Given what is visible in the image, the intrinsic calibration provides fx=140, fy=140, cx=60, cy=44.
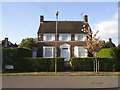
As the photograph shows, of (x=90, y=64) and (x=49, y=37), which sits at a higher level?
(x=49, y=37)

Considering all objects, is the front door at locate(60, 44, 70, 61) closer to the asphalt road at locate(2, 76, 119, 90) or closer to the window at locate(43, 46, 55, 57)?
the window at locate(43, 46, 55, 57)

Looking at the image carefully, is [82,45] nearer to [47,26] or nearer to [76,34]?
[76,34]

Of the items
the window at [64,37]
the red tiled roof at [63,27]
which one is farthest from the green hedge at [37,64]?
the red tiled roof at [63,27]

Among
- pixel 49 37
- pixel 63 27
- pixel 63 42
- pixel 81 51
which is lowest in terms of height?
pixel 81 51

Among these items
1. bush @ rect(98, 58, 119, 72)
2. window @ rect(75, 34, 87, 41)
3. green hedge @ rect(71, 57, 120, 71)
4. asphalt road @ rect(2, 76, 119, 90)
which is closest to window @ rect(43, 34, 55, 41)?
window @ rect(75, 34, 87, 41)

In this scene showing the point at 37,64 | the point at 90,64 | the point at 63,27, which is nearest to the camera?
the point at 37,64

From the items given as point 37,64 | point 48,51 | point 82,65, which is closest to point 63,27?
point 48,51

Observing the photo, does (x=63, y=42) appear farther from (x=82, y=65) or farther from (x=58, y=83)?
(x=58, y=83)

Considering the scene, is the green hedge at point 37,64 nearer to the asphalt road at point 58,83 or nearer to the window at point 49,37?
the asphalt road at point 58,83

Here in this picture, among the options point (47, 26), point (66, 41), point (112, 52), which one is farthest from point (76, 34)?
point (112, 52)

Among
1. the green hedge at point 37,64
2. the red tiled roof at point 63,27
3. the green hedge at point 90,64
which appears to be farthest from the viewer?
the red tiled roof at point 63,27

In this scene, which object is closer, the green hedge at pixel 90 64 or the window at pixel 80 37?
the green hedge at pixel 90 64

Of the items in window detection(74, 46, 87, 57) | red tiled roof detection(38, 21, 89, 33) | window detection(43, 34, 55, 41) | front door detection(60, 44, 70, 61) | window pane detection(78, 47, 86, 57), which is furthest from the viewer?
red tiled roof detection(38, 21, 89, 33)

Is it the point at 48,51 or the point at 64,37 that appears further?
the point at 64,37
